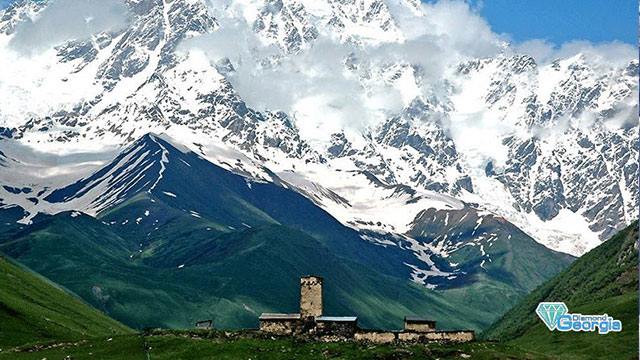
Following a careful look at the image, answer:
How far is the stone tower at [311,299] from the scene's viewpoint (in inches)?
5507

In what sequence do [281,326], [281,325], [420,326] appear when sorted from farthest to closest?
[420,326] < [281,325] < [281,326]

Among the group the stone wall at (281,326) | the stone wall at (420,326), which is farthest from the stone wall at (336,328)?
the stone wall at (420,326)

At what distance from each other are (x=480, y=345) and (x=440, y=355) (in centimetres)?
809

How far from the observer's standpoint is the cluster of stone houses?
130 metres

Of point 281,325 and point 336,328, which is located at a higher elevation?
point 281,325

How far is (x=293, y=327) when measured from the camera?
135000mm

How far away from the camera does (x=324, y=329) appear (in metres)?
133

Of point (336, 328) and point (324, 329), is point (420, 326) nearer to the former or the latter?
point (336, 328)

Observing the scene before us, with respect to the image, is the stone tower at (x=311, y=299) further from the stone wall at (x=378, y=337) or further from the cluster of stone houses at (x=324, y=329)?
the stone wall at (x=378, y=337)

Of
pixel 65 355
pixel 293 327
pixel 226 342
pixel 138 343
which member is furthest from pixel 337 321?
pixel 65 355

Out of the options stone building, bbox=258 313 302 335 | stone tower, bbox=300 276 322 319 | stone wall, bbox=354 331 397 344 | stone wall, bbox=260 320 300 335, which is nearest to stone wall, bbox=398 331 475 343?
stone wall, bbox=354 331 397 344

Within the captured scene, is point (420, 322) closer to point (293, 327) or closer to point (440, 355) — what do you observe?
point (293, 327)

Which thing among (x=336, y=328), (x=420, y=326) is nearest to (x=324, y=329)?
(x=336, y=328)

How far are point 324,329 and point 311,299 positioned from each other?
7.93 meters
